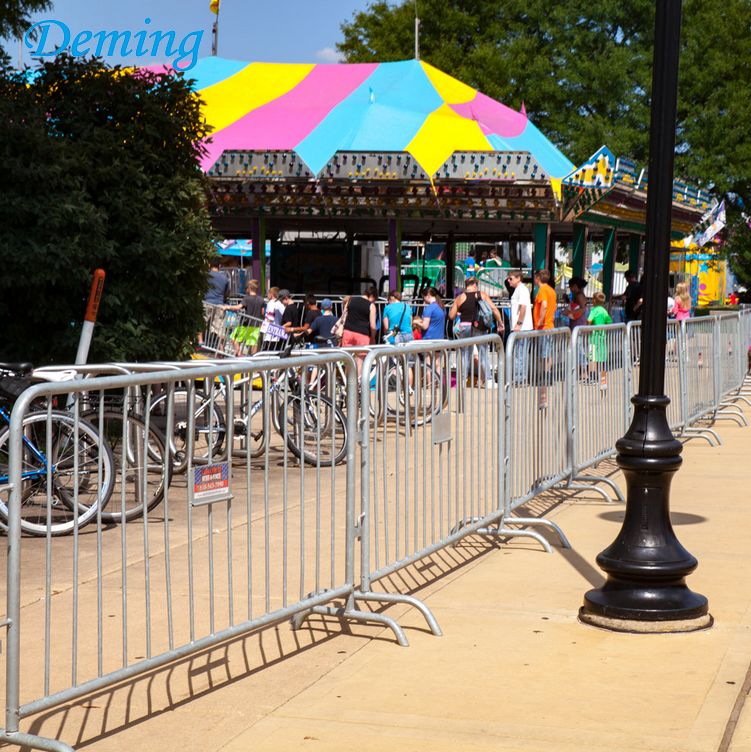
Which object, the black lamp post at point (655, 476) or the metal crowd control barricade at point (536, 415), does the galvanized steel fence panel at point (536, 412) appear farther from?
the black lamp post at point (655, 476)

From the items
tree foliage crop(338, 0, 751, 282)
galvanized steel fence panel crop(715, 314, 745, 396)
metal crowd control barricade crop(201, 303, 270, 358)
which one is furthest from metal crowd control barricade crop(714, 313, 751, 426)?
tree foliage crop(338, 0, 751, 282)

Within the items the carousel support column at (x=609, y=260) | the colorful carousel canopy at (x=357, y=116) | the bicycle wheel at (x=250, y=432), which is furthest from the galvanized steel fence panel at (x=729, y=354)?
the carousel support column at (x=609, y=260)

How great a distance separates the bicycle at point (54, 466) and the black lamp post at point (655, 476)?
2.49 meters

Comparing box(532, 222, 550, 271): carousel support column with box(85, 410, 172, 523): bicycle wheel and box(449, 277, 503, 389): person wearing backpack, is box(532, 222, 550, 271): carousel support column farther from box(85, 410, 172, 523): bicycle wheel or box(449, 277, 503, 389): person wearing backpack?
box(85, 410, 172, 523): bicycle wheel

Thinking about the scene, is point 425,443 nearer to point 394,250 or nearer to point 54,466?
point 54,466

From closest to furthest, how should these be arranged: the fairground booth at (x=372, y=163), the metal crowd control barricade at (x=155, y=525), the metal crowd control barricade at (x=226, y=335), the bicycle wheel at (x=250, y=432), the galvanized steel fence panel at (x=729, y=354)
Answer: the metal crowd control barricade at (x=155, y=525)
the bicycle wheel at (x=250, y=432)
the galvanized steel fence panel at (x=729, y=354)
the metal crowd control barricade at (x=226, y=335)
the fairground booth at (x=372, y=163)

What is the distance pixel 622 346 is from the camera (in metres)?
12.3

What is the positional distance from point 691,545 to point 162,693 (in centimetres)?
427

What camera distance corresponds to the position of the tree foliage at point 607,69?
144 ft

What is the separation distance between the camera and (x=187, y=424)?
17.6ft

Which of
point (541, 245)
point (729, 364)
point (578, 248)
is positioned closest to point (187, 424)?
point (729, 364)

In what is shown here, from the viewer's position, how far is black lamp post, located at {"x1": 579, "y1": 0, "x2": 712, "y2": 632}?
250 inches

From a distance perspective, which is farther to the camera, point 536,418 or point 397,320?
point 397,320

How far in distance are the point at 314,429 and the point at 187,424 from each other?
1377 millimetres
